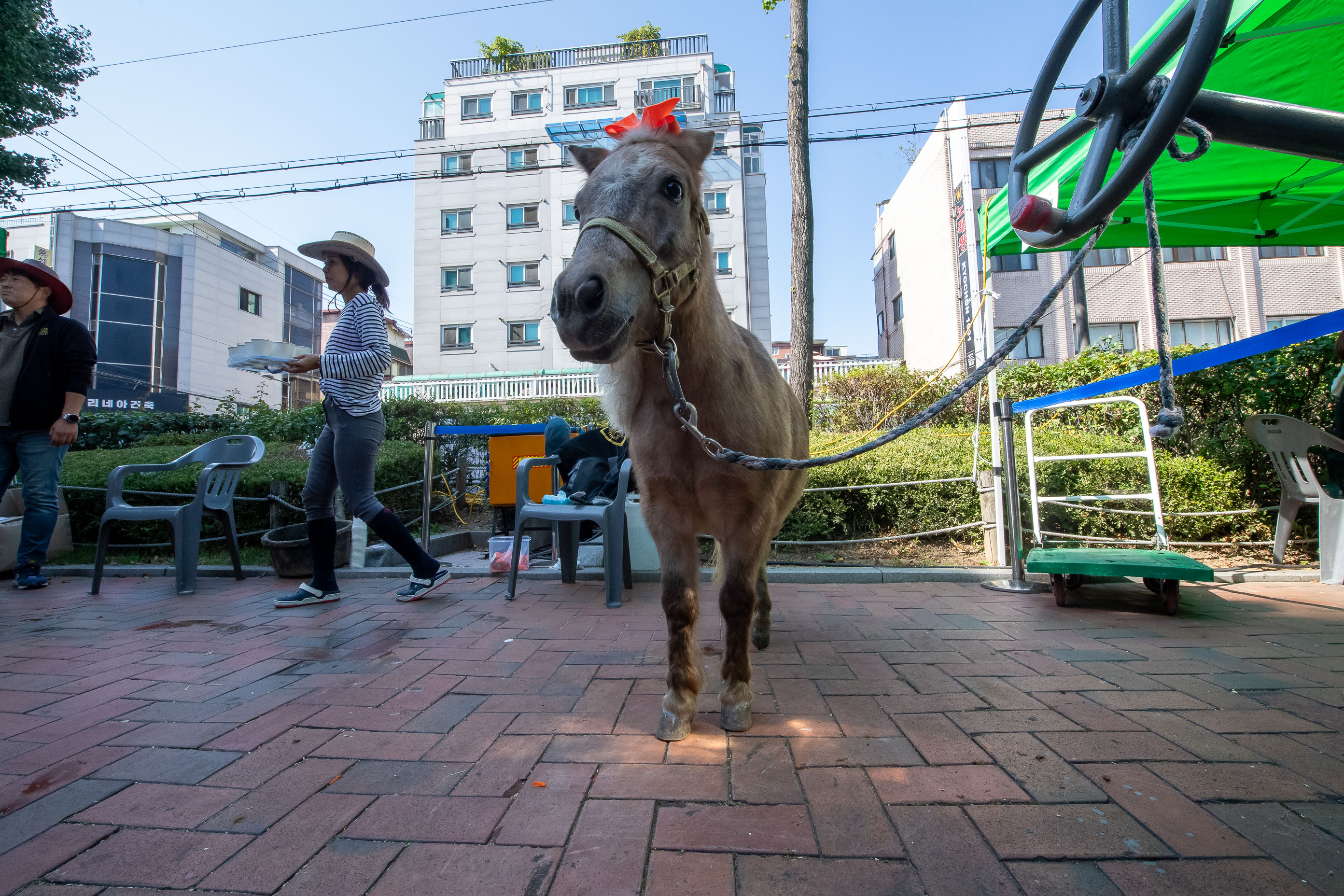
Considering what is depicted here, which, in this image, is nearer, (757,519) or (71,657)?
(757,519)

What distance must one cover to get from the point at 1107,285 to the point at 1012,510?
20359mm

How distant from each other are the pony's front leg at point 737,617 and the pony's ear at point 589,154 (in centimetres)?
157

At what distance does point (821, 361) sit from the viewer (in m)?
18.7

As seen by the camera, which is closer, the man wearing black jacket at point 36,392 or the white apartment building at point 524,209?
the man wearing black jacket at point 36,392

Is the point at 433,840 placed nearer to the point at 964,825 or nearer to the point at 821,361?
the point at 964,825

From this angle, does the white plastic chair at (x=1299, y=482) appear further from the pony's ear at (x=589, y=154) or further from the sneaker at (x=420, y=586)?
the sneaker at (x=420, y=586)

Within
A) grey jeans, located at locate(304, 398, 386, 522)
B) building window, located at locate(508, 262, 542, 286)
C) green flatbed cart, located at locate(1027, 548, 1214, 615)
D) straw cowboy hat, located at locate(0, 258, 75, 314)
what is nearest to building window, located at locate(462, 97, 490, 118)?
building window, located at locate(508, 262, 542, 286)

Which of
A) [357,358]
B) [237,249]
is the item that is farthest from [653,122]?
[237,249]

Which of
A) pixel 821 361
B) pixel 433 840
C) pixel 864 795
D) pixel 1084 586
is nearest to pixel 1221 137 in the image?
pixel 864 795

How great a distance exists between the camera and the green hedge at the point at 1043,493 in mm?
5598

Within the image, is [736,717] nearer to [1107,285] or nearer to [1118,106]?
[1118,106]

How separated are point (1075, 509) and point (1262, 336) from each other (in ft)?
6.96

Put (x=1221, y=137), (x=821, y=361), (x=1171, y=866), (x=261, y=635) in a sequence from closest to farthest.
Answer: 1. (x=1221, y=137)
2. (x=1171, y=866)
3. (x=261, y=635)
4. (x=821, y=361)

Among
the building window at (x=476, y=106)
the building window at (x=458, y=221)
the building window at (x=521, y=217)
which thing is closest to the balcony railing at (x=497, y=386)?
the building window at (x=521, y=217)
